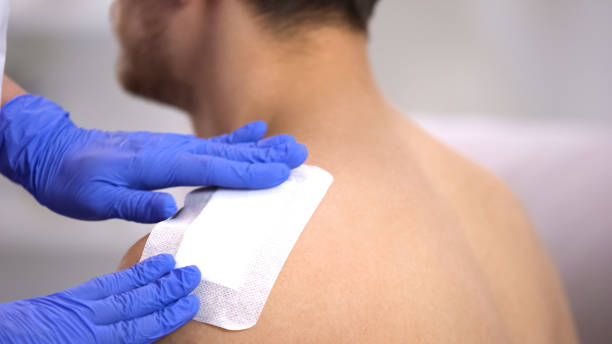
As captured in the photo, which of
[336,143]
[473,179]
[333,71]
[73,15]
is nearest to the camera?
[336,143]

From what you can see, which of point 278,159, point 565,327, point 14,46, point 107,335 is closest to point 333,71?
point 278,159

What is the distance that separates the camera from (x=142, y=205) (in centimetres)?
78

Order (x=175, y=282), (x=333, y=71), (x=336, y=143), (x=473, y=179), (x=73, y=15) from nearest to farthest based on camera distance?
1. (x=175, y=282)
2. (x=336, y=143)
3. (x=333, y=71)
4. (x=473, y=179)
5. (x=73, y=15)

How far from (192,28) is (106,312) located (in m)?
0.56

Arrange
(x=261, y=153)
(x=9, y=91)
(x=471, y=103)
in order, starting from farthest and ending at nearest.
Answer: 1. (x=471, y=103)
2. (x=9, y=91)
3. (x=261, y=153)

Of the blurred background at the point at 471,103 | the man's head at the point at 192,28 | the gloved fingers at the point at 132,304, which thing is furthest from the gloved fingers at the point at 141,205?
the blurred background at the point at 471,103

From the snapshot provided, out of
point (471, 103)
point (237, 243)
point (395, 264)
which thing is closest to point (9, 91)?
point (237, 243)

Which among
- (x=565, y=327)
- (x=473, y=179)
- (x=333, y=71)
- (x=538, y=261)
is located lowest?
(x=565, y=327)

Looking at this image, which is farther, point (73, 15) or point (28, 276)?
point (73, 15)

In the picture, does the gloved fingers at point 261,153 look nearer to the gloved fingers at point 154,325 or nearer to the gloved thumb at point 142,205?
the gloved thumb at point 142,205

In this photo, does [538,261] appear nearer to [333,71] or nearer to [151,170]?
[333,71]

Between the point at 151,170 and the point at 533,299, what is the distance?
717 mm

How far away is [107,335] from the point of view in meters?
0.69

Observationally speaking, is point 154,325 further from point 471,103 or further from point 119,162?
point 471,103
